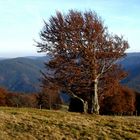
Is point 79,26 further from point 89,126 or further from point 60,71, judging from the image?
point 89,126

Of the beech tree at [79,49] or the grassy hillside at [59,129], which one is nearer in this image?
the grassy hillside at [59,129]

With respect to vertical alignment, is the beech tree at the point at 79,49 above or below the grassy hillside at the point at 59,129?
above

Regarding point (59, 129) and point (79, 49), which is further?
point (79, 49)

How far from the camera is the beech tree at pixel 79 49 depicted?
4956 cm

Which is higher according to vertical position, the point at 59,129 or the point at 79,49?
the point at 79,49

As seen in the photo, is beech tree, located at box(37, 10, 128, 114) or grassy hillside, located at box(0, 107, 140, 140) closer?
grassy hillside, located at box(0, 107, 140, 140)

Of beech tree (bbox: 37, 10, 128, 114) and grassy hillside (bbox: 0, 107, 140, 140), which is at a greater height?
beech tree (bbox: 37, 10, 128, 114)

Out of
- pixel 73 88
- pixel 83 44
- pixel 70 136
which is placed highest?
pixel 83 44

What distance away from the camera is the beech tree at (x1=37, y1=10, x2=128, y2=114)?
163ft

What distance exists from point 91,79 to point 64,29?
6.70 m

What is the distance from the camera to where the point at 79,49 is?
49438 mm

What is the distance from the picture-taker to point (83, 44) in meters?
49.7

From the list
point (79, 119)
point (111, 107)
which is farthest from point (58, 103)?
point (79, 119)

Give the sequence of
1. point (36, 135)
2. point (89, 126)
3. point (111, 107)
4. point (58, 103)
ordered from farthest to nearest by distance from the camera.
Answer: point (58, 103), point (111, 107), point (89, 126), point (36, 135)
